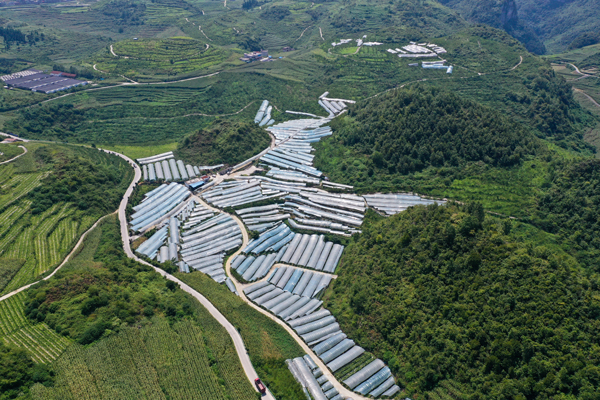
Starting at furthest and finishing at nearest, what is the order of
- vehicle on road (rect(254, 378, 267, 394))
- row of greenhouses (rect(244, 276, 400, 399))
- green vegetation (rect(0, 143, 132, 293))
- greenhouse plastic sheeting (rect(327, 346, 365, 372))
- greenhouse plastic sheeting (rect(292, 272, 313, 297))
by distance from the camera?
green vegetation (rect(0, 143, 132, 293)), greenhouse plastic sheeting (rect(292, 272, 313, 297)), greenhouse plastic sheeting (rect(327, 346, 365, 372)), row of greenhouses (rect(244, 276, 400, 399)), vehicle on road (rect(254, 378, 267, 394))

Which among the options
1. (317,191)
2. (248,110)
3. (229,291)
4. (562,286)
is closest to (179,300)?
(229,291)

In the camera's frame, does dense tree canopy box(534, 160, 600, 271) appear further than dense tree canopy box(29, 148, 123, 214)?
No

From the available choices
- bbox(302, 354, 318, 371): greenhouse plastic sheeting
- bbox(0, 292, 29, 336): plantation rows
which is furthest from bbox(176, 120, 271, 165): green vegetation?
bbox(302, 354, 318, 371): greenhouse plastic sheeting

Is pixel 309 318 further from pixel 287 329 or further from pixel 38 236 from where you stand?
pixel 38 236

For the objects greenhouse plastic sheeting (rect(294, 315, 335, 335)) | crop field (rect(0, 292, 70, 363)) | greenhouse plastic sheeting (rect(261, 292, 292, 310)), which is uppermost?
crop field (rect(0, 292, 70, 363))

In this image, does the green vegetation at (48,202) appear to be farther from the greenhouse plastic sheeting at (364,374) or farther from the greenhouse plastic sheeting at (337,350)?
the greenhouse plastic sheeting at (364,374)

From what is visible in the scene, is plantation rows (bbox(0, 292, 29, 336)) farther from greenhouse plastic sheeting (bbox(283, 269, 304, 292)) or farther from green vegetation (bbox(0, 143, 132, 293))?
greenhouse plastic sheeting (bbox(283, 269, 304, 292))
